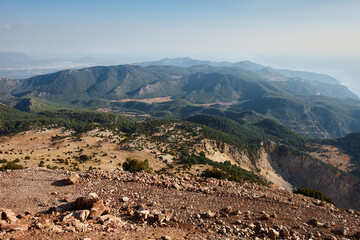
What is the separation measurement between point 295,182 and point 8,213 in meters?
114

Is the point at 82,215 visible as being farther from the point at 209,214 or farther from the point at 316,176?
the point at 316,176

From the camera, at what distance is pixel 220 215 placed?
49.6ft

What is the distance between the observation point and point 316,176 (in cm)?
9262

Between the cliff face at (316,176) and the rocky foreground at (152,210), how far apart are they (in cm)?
9043

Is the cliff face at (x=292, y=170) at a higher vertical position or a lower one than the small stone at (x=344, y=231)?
lower

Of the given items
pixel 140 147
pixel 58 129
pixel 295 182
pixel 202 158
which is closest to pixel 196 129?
pixel 202 158

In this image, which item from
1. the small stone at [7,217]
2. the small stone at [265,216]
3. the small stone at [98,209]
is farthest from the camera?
the small stone at [265,216]

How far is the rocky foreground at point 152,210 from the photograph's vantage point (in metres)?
12.7

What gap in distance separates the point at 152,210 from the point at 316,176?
351 feet

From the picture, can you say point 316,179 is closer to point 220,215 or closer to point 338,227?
point 338,227

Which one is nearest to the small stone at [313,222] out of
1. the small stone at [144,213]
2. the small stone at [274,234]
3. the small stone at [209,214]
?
the small stone at [274,234]

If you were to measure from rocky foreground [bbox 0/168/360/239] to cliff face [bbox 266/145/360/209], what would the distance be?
90.4 m

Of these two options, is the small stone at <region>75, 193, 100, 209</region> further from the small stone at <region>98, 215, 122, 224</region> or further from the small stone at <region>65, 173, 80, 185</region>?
the small stone at <region>65, 173, 80, 185</region>

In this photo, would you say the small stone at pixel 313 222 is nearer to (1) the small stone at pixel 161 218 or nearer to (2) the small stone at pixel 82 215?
(1) the small stone at pixel 161 218
